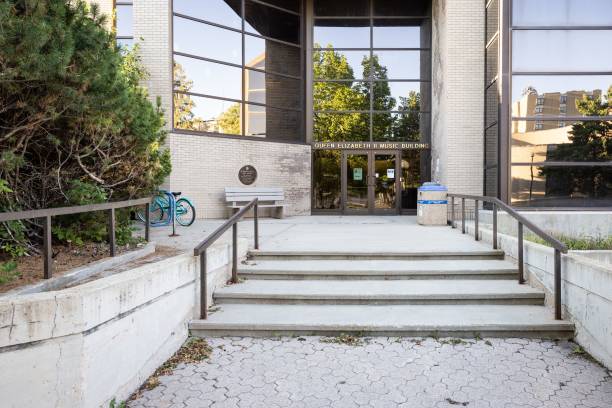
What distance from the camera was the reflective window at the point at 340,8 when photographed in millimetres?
15594

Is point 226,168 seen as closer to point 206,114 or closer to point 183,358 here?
point 206,114

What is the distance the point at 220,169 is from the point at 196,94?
2299mm

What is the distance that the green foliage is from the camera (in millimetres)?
3893

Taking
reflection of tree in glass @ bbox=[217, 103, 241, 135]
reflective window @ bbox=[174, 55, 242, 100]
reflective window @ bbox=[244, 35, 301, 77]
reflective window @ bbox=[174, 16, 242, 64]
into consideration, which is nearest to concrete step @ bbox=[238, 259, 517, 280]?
reflection of tree in glass @ bbox=[217, 103, 241, 135]

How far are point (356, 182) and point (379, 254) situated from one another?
885 centimetres

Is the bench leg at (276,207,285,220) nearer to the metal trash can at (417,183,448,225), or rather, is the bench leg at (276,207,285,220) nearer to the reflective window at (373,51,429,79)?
the metal trash can at (417,183,448,225)

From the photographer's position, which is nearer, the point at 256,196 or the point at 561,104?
the point at 561,104

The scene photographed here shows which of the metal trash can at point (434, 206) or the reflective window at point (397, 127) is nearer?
the metal trash can at point (434, 206)

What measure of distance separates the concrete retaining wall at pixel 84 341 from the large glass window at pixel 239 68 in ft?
31.8

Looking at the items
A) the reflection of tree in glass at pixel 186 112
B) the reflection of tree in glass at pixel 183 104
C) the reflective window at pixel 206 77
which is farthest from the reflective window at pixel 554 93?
the reflection of tree in glass at pixel 183 104

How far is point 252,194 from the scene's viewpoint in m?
13.3

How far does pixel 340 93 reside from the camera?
611 inches

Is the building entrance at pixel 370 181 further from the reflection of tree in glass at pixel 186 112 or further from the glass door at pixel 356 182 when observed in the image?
the reflection of tree in glass at pixel 186 112

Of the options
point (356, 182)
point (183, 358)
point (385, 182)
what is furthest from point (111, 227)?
point (385, 182)
